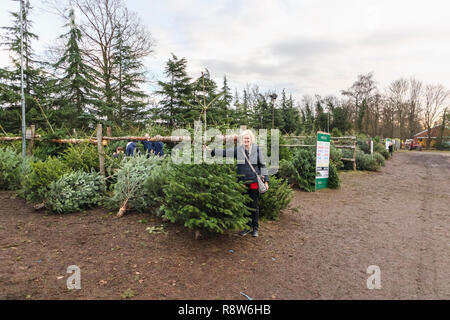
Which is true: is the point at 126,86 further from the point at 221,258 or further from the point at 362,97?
the point at 362,97

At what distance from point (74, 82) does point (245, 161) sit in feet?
59.7

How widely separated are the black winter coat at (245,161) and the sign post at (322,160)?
207 inches

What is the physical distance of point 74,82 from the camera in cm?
1778

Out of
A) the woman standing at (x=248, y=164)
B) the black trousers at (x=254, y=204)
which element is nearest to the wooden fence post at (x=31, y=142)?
the woman standing at (x=248, y=164)

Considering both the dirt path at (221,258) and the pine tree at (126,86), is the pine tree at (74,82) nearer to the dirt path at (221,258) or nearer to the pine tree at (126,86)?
the pine tree at (126,86)

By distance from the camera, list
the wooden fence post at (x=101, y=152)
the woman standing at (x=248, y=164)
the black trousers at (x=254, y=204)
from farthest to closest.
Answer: the wooden fence post at (x=101, y=152)
the black trousers at (x=254, y=204)
the woman standing at (x=248, y=164)

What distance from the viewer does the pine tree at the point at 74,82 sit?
57.7ft

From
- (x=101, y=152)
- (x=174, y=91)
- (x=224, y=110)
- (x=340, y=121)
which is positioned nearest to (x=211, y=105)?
(x=224, y=110)

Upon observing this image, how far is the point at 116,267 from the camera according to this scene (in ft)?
10.8

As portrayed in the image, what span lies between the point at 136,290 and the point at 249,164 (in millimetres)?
2377

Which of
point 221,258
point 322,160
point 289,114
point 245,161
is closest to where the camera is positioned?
point 221,258

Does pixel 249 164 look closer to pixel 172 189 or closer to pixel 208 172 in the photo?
pixel 208 172

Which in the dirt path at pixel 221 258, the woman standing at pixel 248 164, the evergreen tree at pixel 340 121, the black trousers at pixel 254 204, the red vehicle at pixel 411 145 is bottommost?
the dirt path at pixel 221 258
